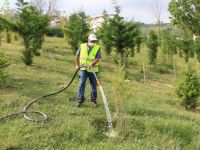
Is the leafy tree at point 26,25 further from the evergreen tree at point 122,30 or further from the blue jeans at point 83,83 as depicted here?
the blue jeans at point 83,83

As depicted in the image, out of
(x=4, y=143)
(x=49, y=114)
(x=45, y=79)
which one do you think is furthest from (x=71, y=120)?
(x=45, y=79)

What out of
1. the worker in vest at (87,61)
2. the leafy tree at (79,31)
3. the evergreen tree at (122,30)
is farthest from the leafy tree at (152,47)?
the worker in vest at (87,61)

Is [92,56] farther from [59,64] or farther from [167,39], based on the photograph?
[167,39]

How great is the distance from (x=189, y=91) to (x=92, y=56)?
4685 mm

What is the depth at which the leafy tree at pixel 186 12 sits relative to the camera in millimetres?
15672

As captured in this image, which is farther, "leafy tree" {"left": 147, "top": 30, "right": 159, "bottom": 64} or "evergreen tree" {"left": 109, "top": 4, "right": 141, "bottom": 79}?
"leafy tree" {"left": 147, "top": 30, "right": 159, "bottom": 64}

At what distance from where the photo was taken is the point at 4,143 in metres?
5.44

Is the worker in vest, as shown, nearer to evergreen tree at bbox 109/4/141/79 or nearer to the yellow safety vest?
the yellow safety vest

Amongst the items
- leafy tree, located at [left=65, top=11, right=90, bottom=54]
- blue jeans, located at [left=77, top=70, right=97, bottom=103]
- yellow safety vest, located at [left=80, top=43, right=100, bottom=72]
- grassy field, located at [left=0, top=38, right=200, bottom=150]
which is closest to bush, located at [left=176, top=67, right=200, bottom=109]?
grassy field, located at [left=0, top=38, right=200, bottom=150]

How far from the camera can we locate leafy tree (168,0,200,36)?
51.4 ft

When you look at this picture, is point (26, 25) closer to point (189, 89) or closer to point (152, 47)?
point (189, 89)

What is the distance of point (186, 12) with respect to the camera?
52.1ft

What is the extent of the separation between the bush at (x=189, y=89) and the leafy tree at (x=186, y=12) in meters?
5.39

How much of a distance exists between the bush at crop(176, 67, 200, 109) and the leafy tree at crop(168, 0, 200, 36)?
5.39 m
